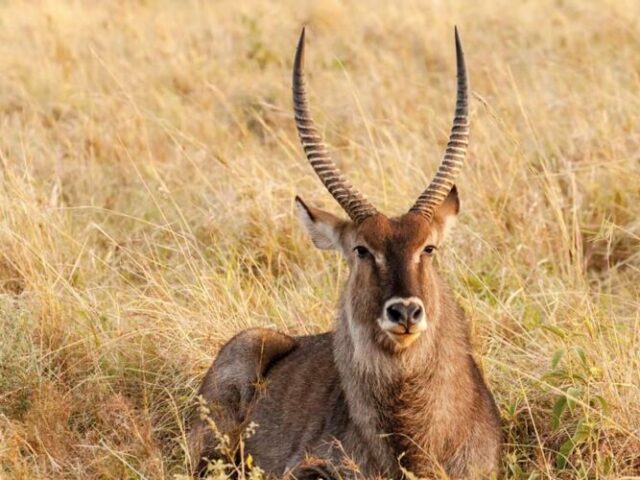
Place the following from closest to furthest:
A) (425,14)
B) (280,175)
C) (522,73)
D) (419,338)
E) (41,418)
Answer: (419,338), (41,418), (280,175), (522,73), (425,14)

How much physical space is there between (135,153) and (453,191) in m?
4.90

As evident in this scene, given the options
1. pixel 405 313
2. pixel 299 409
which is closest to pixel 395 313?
pixel 405 313

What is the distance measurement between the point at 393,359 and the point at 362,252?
44cm

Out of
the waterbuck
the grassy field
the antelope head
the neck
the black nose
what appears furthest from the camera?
the grassy field

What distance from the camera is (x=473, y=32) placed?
13.0 metres

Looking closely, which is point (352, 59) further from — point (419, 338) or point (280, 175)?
point (419, 338)

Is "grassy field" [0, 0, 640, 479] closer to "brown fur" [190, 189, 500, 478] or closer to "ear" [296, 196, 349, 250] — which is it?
"brown fur" [190, 189, 500, 478]

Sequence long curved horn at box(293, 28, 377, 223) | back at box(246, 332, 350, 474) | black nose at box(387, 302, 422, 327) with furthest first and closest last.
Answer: back at box(246, 332, 350, 474), long curved horn at box(293, 28, 377, 223), black nose at box(387, 302, 422, 327)

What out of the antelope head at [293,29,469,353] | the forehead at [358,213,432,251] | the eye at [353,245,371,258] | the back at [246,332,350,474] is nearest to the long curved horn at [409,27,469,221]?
the antelope head at [293,29,469,353]

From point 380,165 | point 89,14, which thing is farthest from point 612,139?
point 89,14

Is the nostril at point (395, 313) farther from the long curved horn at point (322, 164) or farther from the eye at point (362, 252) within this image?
the long curved horn at point (322, 164)

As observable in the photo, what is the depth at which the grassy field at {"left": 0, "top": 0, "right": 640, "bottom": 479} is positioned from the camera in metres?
5.75

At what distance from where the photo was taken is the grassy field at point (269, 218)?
575 cm

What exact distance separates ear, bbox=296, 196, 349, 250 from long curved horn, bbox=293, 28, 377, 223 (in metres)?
0.08
